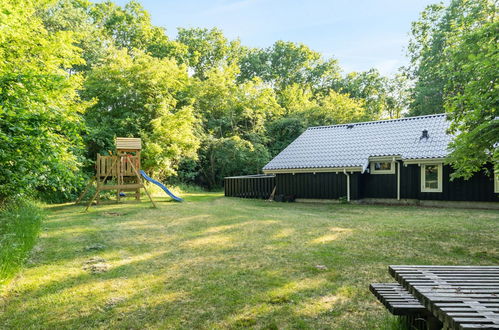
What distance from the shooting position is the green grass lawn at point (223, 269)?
11.2ft

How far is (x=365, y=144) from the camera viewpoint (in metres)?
16.6

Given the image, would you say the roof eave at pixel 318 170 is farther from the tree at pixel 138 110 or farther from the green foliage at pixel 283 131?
the green foliage at pixel 283 131

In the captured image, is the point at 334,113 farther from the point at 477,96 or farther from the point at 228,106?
the point at 477,96

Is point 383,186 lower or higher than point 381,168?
lower

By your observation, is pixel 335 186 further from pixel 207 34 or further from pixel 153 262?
pixel 207 34

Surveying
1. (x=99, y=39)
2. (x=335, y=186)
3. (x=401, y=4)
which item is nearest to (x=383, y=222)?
(x=335, y=186)

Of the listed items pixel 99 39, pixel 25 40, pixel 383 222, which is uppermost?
pixel 99 39

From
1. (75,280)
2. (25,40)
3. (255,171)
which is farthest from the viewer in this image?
(255,171)

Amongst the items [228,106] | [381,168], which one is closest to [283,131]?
[228,106]

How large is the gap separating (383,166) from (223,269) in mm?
12727

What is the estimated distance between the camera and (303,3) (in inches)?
670

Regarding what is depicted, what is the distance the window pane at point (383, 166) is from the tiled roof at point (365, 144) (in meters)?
0.56

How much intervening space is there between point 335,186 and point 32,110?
1280 centimetres

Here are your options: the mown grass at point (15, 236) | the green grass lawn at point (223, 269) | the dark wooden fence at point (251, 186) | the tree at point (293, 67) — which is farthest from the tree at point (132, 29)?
the green grass lawn at point (223, 269)
